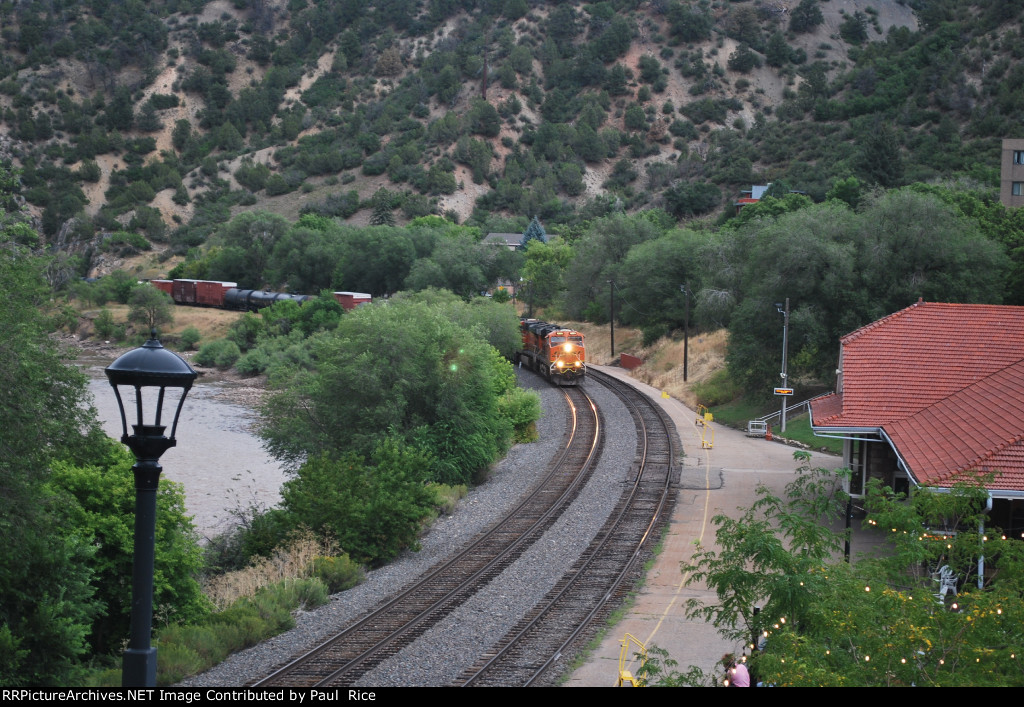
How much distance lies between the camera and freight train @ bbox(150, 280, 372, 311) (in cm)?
7712

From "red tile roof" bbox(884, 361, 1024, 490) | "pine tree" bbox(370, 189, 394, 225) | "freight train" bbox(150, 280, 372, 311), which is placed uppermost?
"pine tree" bbox(370, 189, 394, 225)

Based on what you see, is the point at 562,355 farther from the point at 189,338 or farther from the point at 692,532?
the point at 189,338

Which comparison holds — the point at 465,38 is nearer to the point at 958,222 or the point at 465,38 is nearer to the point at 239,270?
the point at 239,270

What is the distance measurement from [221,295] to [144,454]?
7940 centimetres

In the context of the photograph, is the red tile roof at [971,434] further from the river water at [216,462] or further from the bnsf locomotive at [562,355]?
the bnsf locomotive at [562,355]

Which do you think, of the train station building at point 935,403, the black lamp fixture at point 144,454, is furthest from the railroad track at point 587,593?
the black lamp fixture at point 144,454

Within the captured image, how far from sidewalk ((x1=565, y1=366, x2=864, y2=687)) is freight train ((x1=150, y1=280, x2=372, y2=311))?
42.6m

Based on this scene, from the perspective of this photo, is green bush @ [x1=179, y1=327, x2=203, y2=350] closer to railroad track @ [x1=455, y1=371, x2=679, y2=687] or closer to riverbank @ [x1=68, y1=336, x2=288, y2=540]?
riverbank @ [x1=68, y1=336, x2=288, y2=540]

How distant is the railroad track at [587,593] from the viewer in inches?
574

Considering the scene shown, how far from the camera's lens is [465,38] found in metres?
168

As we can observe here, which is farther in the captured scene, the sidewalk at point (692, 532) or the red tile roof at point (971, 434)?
the red tile roof at point (971, 434)

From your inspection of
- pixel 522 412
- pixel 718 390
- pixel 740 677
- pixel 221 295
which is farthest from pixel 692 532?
pixel 221 295

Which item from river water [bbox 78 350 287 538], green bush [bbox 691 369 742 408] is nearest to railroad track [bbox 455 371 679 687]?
river water [bbox 78 350 287 538]

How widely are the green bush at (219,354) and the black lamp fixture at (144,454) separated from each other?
65.2 metres
